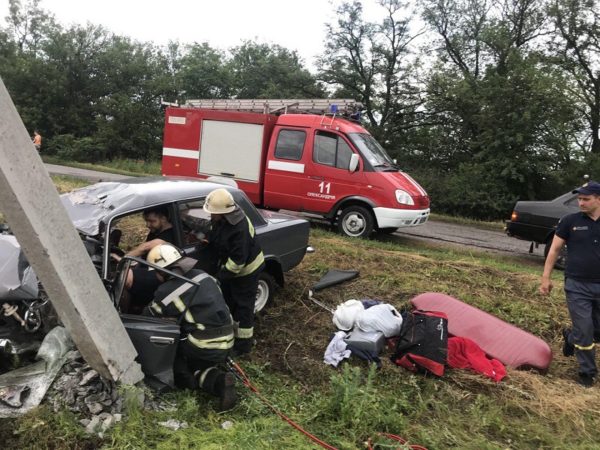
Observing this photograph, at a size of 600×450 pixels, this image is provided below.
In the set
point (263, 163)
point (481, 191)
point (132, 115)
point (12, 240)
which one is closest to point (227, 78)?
point (132, 115)

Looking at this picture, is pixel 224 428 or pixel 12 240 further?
pixel 12 240

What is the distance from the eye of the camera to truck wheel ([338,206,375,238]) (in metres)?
8.77

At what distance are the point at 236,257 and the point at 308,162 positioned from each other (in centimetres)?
540

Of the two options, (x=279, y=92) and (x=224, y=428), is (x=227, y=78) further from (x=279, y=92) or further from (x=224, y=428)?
(x=224, y=428)

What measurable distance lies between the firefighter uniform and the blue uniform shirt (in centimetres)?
296

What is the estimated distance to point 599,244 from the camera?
153 inches

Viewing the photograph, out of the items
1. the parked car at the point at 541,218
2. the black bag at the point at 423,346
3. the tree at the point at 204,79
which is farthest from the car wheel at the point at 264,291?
the tree at the point at 204,79

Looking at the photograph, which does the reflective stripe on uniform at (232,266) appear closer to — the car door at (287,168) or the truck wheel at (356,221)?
the truck wheel at (356,221)

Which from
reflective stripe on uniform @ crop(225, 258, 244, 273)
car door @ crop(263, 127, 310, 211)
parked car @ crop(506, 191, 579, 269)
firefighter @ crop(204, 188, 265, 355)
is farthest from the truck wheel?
reflective stripe on uniform @ crop(225, 258, 244, 273)

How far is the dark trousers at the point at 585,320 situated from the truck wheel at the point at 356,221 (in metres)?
4.90

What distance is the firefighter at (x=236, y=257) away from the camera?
150 inches

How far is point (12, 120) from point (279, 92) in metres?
23.9

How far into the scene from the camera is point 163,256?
129 inches

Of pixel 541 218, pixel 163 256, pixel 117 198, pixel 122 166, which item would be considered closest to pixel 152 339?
pixel 163 256
